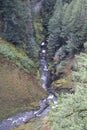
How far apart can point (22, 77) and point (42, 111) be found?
7391 millimetres

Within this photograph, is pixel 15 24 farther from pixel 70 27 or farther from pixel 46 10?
pixel 46 10

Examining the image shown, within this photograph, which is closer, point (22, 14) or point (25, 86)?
point (25, 86)

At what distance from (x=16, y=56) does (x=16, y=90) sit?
7.30 metres

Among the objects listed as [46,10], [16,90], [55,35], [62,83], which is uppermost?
[46,10]

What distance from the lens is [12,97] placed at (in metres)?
44.2

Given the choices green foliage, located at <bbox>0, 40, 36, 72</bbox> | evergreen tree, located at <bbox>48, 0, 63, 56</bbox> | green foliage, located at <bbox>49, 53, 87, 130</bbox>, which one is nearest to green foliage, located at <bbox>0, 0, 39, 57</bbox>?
green foliage, located at <bbox>0, 40, 36, 72</bbox>

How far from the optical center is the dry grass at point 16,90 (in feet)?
141

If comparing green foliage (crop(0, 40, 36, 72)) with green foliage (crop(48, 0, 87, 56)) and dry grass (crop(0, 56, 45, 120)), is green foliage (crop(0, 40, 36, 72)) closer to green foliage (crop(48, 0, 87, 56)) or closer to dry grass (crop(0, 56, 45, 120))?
dry grass (crop(0, 56, 45, 120))

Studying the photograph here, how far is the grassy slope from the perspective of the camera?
4291 centimetres

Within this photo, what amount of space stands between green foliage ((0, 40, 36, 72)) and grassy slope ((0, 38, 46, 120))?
0.53m

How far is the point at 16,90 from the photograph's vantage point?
45531 millimetres

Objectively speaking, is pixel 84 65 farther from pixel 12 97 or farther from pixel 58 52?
pixel 58 52

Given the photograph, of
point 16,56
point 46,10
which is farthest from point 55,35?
point 46,10

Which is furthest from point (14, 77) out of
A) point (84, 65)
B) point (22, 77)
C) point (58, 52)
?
point (84, 65)
